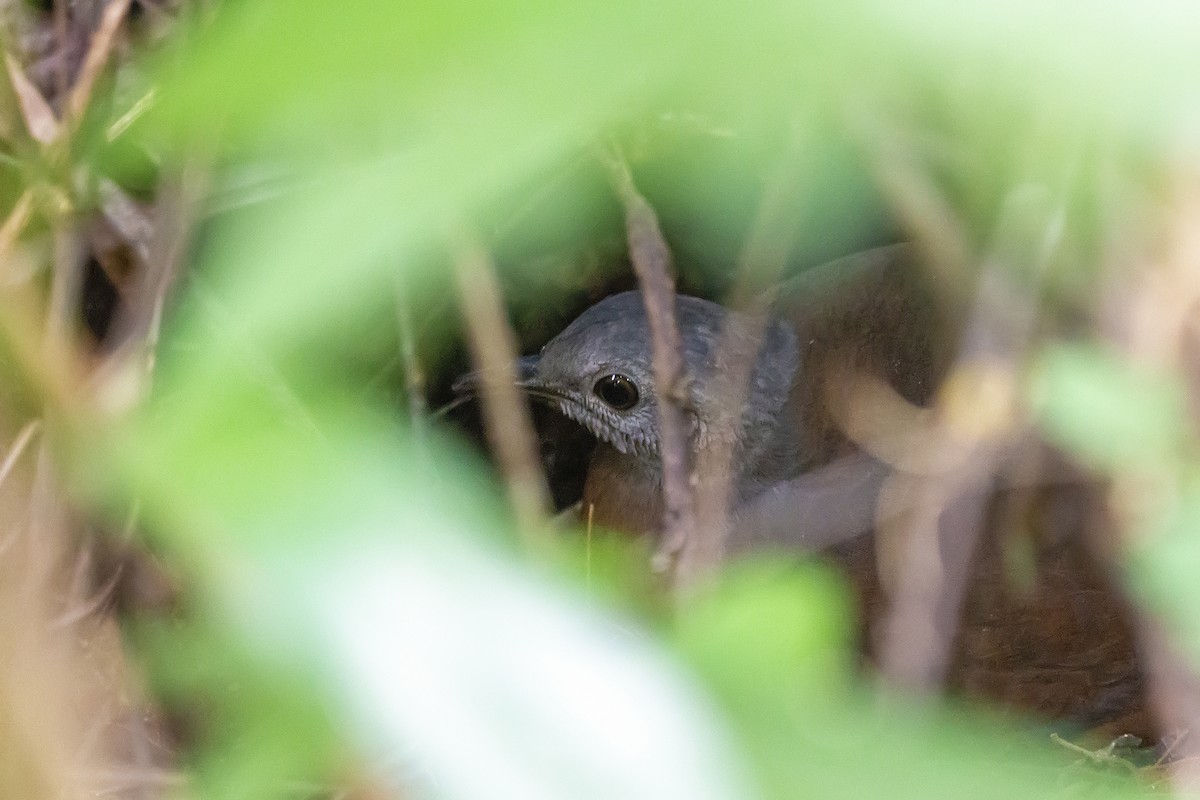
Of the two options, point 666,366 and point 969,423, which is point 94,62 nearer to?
point 666,366

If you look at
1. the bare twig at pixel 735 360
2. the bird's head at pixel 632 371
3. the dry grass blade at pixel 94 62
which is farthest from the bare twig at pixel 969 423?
the bird's head at pixel 632 371

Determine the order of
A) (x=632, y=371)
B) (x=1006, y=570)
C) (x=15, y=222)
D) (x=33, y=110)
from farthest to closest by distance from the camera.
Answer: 1. (x=632, y=371)
2. (x=1006, y=570)
3. (x=33, y=110)
4. (x=15, y=222)

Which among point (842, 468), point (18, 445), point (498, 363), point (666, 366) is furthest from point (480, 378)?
point (18, 445)

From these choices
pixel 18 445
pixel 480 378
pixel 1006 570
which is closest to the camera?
pixel 18 445

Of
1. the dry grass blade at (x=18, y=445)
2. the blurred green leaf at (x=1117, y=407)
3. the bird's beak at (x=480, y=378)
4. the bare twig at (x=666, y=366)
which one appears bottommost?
the bird's beak at (x=480, y=378)

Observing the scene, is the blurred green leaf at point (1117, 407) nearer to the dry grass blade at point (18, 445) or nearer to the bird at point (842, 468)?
the bird at point (842, 468)

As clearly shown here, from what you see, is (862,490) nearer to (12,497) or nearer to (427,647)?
(12,497)
